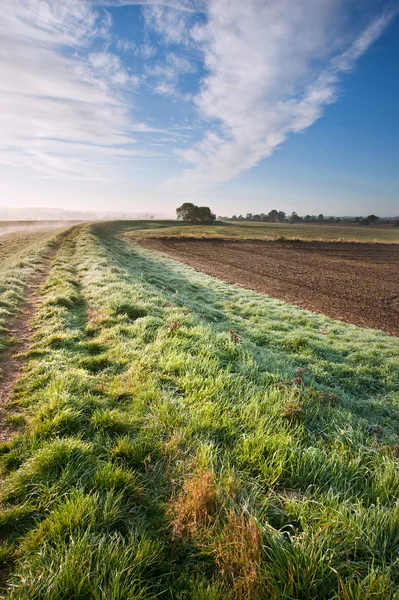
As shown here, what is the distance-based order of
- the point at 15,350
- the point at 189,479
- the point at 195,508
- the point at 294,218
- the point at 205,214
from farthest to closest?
the point at 294,218
the point at 205,214
the point at 15,350
the point at 189,479
the point at 195,508

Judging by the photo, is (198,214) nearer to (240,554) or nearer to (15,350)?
(15,350)

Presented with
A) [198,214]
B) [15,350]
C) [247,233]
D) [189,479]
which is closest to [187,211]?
[198,214]

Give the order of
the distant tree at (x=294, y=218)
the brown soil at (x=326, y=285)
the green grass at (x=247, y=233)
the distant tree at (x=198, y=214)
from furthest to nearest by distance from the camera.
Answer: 1. the distant tree at (x=294, y=218)
2. the distant tree at (x=198, y=214)
3. the green grass at (x=247, y=233)
4. the brown soil at (x=326, y=285)

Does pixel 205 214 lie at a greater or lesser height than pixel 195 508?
greater

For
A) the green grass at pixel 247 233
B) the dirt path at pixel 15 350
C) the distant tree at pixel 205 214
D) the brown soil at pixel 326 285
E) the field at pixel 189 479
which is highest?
the distant tree at pixel 205 214

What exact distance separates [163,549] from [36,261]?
19.7 meters

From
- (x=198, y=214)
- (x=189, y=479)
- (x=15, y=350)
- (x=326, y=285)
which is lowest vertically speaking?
(x=326, y=285)

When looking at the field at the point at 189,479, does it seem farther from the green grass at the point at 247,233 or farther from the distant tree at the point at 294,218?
the distant tree at the point at 294,218

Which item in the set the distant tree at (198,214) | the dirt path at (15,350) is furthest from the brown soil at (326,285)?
the distant tree at (198,214)

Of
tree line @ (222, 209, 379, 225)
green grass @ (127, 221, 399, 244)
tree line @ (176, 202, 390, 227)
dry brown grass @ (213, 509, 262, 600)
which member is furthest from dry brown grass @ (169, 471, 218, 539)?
tree line @ (222, 209, 379, 225)

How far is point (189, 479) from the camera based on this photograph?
284 centimetres

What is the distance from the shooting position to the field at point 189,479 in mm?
2037

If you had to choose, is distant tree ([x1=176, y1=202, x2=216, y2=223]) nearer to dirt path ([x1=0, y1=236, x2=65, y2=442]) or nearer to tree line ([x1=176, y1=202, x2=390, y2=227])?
tree line ([x1=176, y1=202, x2=390, y2=227])

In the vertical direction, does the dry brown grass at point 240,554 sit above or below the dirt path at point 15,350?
above
